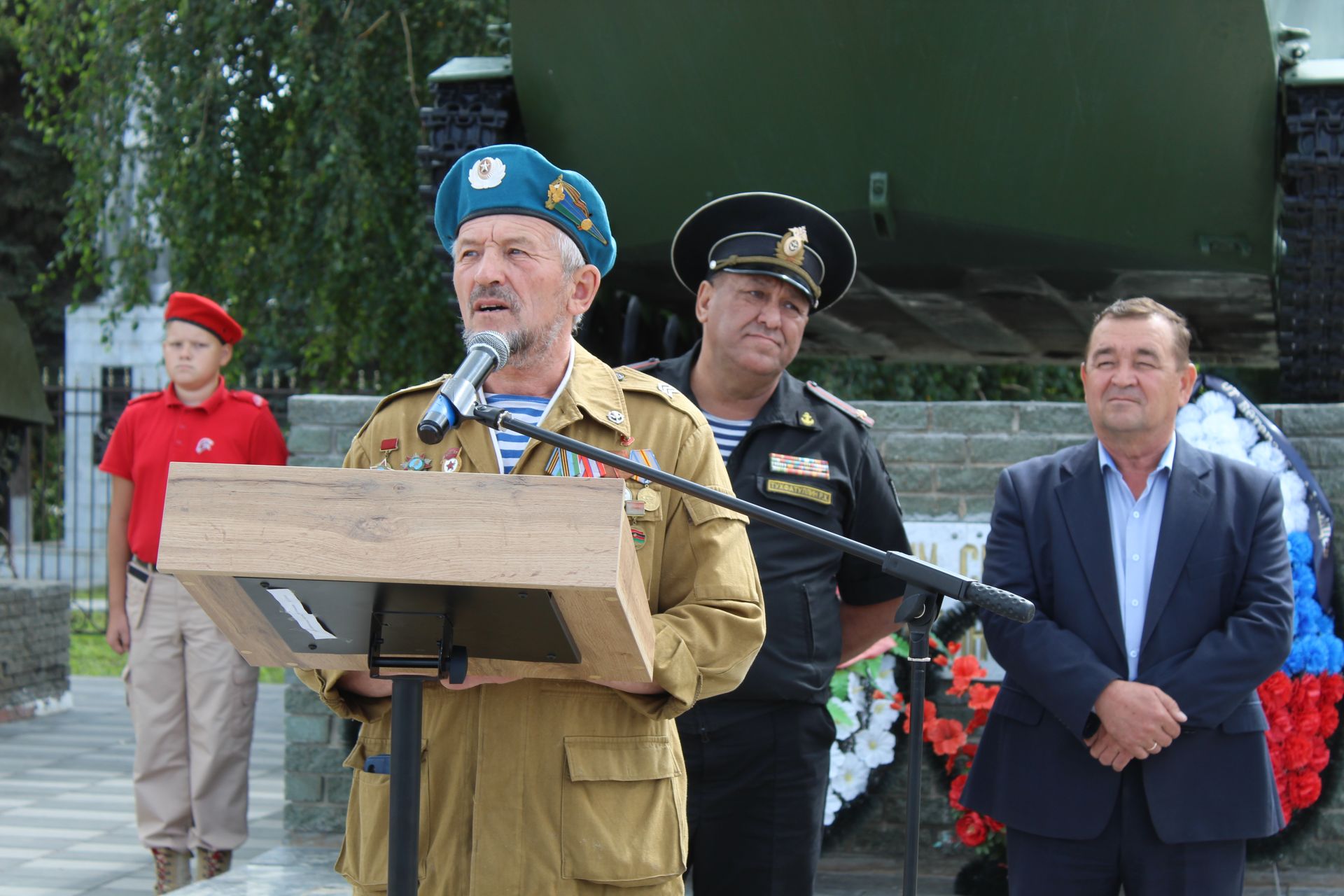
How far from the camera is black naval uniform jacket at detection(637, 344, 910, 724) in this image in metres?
3.16

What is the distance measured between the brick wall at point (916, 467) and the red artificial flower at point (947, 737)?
0.32 ft

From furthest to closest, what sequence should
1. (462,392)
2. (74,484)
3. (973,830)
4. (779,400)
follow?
(74,484)
(973,830)
(779,400)
(462,392)

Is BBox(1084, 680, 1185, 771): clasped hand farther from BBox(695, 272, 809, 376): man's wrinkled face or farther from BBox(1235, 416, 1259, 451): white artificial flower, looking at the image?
BBox(1235, 416, 1259, 451): white artificial flower

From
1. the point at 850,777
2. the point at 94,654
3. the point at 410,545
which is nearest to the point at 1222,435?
the point at 850,777

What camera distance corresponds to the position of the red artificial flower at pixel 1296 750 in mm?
4438

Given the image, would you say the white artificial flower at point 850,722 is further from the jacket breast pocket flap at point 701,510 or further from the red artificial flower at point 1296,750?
the jacket breast pocket flap at point 701,510

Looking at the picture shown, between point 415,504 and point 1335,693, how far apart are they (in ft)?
12.0

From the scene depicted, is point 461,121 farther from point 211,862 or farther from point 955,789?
point 955,789

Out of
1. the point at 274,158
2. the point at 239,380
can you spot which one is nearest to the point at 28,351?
the point at 239,380

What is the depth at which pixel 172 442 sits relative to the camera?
5.11 m

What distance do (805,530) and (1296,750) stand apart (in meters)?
3.14

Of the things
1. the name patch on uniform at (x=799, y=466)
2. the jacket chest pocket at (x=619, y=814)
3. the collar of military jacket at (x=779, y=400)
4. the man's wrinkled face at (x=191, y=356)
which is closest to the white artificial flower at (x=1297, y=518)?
the collar of military jacket at (x=779, y=400)

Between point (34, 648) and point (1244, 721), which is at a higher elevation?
point (1244, 721)

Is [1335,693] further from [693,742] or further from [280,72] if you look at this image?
[280,72]
